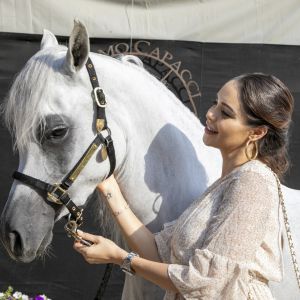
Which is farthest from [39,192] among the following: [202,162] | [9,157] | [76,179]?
[9,157]

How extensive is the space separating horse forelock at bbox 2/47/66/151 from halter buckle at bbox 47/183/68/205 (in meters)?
0.14

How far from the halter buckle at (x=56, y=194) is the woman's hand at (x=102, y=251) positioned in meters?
0.13

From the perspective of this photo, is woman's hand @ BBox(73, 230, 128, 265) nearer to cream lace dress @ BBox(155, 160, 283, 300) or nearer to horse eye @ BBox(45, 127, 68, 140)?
cream lace dress @ BBox(155, 160, 283, 300)

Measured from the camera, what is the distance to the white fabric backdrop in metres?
2.95

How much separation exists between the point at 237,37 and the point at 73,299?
193cm

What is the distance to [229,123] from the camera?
4.23 feet

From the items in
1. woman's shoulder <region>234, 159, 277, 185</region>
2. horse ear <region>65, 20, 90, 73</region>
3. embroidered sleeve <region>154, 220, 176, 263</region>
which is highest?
horse ear <region>65, 20, 90, 73</region>

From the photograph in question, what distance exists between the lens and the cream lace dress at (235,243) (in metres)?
1.15

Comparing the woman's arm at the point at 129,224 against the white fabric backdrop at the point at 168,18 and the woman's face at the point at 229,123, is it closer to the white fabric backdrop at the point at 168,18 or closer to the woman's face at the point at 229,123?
the woman's face at the point at 229,123

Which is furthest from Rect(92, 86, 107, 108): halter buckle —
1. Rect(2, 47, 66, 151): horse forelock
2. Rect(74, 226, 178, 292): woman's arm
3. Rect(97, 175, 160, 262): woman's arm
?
Rect(74, 226, 178, 292): woman's arm

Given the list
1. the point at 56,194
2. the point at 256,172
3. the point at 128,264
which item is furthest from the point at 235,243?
the point at 56,194

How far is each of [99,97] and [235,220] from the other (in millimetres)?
537

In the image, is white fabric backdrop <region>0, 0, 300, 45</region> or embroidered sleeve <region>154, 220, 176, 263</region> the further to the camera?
white fabric backdrop <region>0, 0, 300, 45</region>

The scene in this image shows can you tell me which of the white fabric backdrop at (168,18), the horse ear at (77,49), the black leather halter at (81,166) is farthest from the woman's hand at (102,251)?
the white fabric backdrop at (168,18)
